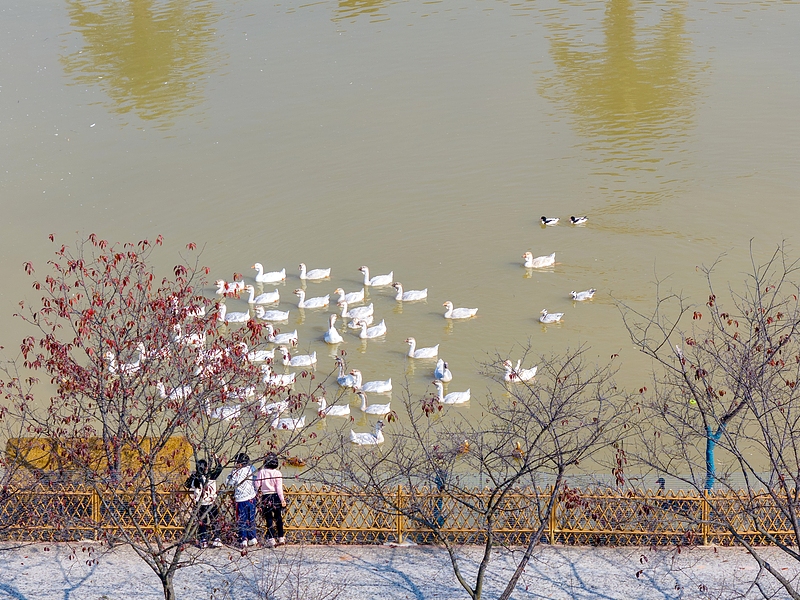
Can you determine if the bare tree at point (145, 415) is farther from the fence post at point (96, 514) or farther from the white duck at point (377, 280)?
the white duck at point (377, 280)

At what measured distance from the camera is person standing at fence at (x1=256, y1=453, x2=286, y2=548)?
1415 centimetres

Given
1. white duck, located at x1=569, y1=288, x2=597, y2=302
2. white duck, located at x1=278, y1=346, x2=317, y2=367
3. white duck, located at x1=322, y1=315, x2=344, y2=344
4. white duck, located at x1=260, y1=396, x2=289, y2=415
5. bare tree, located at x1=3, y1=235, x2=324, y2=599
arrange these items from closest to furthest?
bare tree, located at x1=3, y1=235, x2=324, y2=599
white duck, located at x1=260, y1=396, x2=289, y2=415
white duck, located at x1=278, y1=346, x2=317, y2=367
white duck, located at x1=322, y1=315, x2=344, y2=344
white duck, located at x1=569, y1=288, x2=597, y2=302

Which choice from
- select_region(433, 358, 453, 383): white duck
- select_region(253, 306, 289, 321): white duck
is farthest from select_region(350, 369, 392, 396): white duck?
select_region(253, 306, 289, 321): white duck

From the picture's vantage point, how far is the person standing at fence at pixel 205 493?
40.8 feet

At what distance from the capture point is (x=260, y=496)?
1420 centimetres

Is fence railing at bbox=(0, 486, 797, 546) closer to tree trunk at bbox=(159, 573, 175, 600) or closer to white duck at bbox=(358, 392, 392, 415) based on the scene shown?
tree trunk at bbox=(159, 573, 175, 600)

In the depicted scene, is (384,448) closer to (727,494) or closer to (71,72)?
(727,494)

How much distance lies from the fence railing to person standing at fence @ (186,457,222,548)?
0.93 ft

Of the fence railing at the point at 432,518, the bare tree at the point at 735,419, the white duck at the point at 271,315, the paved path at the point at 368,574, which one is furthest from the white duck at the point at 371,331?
the paved path at the point at 368,574

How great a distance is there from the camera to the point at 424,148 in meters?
34.2

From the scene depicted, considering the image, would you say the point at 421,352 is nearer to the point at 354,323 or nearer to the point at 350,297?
the point at 354,323

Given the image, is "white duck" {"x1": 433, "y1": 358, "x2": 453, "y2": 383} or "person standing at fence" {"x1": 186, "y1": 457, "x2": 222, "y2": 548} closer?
"person standing at fence" {"x1": 186, "y1": 457, "x2": 222, "y2": 548}

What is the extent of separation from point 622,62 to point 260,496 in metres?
29.4

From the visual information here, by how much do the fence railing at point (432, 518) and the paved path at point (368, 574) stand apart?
214 mm
